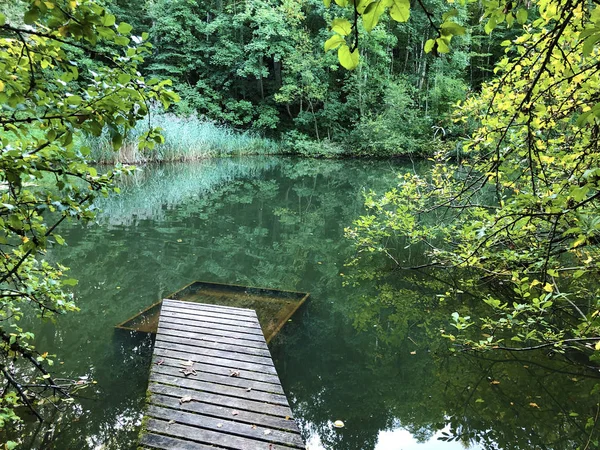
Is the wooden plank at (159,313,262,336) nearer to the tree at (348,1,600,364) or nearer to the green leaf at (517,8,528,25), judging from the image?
the tree at (348,1,600,364)

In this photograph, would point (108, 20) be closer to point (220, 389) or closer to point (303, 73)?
point (220, 389)

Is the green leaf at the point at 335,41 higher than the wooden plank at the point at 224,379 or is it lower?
higher

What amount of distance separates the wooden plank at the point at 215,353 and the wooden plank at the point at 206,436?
82cm

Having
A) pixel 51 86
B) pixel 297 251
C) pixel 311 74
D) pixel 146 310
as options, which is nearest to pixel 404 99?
pixel 311 74

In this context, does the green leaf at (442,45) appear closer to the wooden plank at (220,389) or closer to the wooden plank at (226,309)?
the wooden plank at (220,389)

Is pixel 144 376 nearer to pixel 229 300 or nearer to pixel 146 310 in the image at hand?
pixel 146 310

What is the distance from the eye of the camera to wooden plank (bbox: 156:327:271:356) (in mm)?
3326

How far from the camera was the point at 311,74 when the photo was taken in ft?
66.9

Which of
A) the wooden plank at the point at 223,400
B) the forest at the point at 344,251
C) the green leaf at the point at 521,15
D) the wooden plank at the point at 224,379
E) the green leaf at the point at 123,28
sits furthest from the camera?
the wooden plank at the point at 224,379

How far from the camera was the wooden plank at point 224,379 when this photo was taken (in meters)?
2.78

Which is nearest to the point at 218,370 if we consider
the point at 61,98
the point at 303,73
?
the point at 61,98

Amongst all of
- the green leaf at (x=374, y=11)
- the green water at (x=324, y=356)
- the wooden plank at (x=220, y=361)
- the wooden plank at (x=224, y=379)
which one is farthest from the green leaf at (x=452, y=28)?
the green water at (x=324, y=356)

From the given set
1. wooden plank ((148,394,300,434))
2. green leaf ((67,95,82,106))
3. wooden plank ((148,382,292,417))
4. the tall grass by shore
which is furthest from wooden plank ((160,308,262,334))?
the tall grass by shore

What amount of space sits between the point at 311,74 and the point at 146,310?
18290 millimetres
